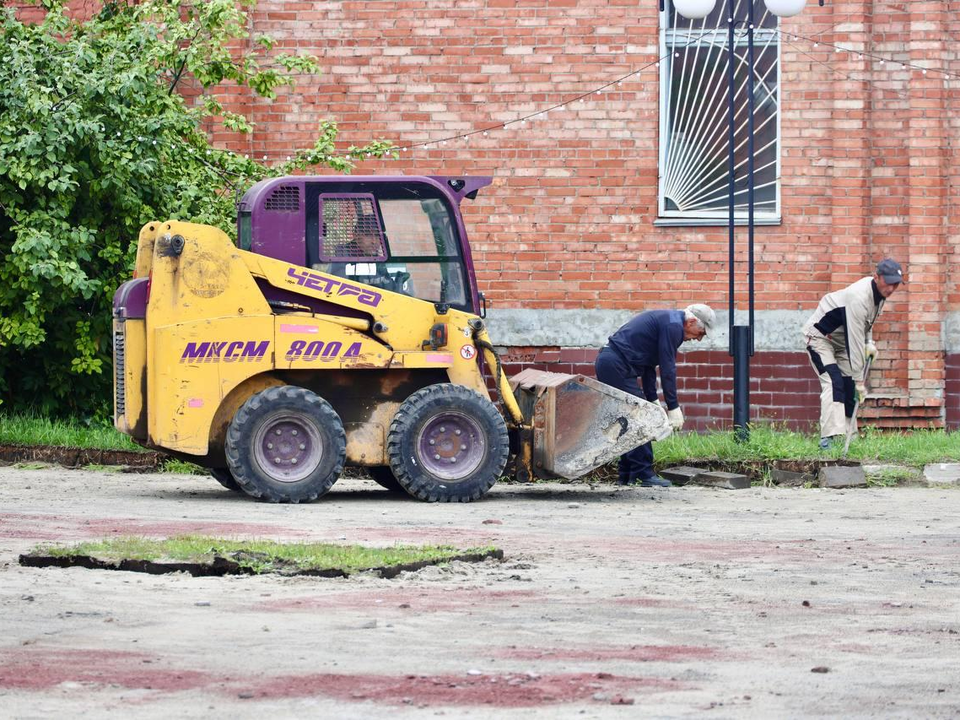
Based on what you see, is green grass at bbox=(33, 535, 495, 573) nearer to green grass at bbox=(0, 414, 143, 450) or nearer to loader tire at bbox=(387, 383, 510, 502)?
loader tire at bbox=(387, 383, 510, 502)

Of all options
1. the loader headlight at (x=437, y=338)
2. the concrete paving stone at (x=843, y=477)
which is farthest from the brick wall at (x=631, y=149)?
the loader headlight at (x=437, y=338)

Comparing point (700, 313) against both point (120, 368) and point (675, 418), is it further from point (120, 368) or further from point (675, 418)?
point (120, 368)

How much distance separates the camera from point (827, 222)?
16688mm

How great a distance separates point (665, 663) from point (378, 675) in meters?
1.16

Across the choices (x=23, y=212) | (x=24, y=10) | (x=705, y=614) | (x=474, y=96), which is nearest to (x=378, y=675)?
(x=705, y=614)

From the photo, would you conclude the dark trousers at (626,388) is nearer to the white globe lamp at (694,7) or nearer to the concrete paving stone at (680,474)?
the concrete paving stone at (680,474)

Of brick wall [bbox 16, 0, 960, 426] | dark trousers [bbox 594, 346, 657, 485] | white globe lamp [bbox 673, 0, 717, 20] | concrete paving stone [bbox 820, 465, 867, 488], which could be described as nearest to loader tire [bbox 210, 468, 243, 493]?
dark trousers [bbox 594, 346, 657, 485]

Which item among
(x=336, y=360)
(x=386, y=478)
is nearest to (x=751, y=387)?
(x=386, y=478)

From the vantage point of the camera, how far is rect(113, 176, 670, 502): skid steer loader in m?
12.2

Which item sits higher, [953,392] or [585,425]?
[953,392]

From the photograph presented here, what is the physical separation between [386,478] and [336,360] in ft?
5.02

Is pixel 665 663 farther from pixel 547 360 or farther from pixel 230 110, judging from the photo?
pixel 230 110

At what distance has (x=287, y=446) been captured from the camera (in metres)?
12.5

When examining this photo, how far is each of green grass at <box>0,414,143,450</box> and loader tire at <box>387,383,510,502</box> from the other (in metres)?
3.61
